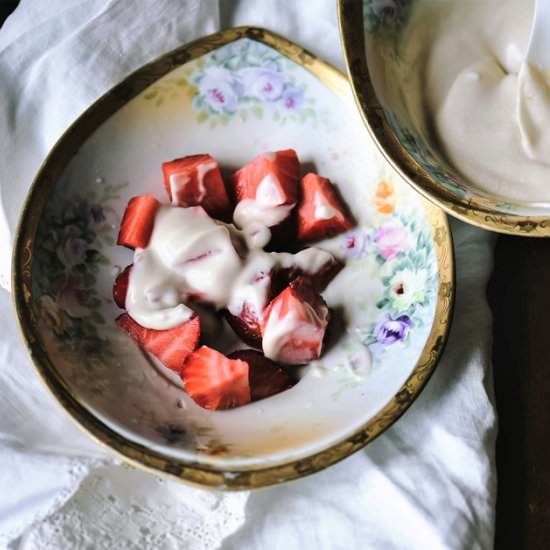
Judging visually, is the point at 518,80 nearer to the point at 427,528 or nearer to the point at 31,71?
the point at 427,528

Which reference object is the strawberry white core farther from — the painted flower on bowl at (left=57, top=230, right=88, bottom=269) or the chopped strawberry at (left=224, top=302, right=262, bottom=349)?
the painted flower on bowl at (left=57, top=230, right=88, bottom=269)

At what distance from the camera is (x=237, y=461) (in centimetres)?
85

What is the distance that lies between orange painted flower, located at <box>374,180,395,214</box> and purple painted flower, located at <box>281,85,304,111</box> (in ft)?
0.43

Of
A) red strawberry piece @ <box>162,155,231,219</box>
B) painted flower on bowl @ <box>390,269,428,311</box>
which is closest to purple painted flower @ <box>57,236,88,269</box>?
red strawberry piece @ <box>162,155,231,219</box>

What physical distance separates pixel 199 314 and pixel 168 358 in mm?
50

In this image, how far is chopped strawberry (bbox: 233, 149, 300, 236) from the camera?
98cm

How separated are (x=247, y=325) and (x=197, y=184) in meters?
0.15

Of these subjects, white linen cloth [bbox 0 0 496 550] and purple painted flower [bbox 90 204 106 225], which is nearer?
white linen cloth [bbox 0 0 496 550]

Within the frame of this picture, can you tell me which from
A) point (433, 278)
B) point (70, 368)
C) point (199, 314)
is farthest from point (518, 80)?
point (70, 368)

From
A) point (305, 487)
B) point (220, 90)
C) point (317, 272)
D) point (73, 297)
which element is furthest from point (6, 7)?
point (305, 487)

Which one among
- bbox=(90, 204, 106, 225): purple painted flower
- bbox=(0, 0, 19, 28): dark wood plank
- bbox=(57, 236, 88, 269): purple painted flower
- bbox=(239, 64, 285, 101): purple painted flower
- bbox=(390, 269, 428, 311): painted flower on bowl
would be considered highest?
bbox=(0, 0, 19, 28): dark wood plank

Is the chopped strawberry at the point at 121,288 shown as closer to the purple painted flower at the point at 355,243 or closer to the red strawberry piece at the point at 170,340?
the red strawberry piece at the point at 170,340

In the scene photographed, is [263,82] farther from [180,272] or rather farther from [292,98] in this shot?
[180,272]

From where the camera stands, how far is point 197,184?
3.26 ft
